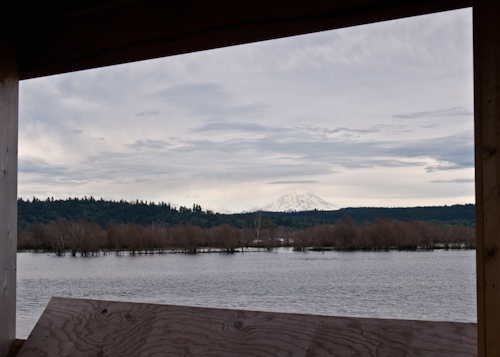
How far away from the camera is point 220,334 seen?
145cm

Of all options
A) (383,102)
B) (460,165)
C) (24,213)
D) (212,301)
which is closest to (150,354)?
(212,301)

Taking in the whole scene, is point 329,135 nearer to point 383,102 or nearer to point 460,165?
point 383,102

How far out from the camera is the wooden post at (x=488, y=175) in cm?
108

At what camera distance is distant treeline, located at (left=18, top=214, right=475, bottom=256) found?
1854 inches

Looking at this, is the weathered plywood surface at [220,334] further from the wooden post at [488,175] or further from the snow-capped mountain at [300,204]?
the snow-capped mountain at [300,204]

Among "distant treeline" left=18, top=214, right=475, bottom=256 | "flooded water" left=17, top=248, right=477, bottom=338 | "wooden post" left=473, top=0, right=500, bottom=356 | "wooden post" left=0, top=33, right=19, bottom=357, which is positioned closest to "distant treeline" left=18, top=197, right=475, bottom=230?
"distant treeline" left=18, top=214, right=475, bottom=256

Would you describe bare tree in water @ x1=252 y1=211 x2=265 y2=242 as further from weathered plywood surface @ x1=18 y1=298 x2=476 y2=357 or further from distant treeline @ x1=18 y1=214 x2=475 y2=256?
weathered plywood surface @ x1=18 y1=298 x2=476 y2=357

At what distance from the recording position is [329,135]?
60.3 metres

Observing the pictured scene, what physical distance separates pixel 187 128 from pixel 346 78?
23.8 metres

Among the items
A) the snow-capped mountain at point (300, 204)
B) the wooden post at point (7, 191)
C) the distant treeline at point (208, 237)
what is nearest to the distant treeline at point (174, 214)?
the snow-capped mountain at point (300, 204)

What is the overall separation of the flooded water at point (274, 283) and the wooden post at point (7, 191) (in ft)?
53.0

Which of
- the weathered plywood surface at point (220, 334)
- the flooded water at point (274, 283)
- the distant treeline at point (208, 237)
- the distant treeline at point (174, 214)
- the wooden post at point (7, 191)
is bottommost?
the flooded water at point (274, 283)

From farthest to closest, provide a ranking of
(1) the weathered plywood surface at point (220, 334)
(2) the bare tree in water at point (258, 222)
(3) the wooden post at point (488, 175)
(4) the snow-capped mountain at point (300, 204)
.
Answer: (4) the snow-capped mountain at point (300, 204), (2) the bare tree in water at point (258, 222), (1) the weathered plywood surface at point (220, 334), (3) the wooden post at point (488, 175)

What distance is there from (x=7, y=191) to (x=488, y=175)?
1.74m
